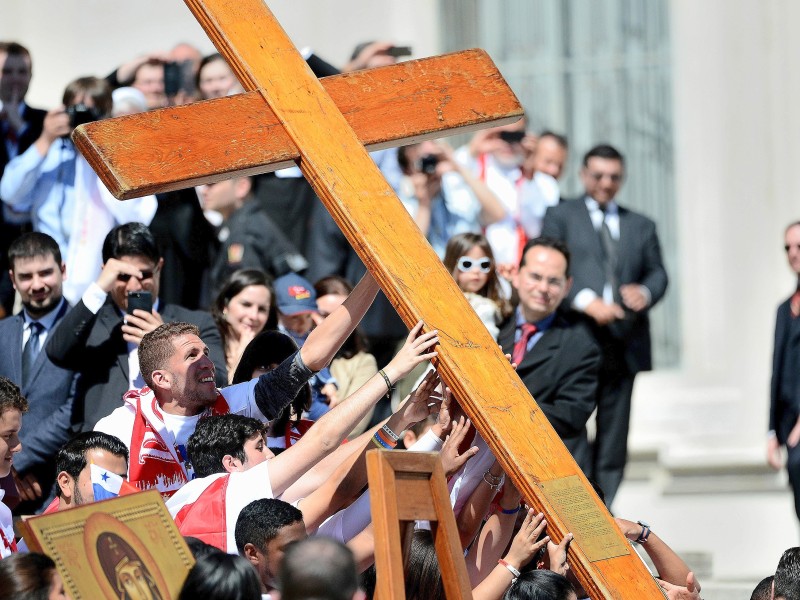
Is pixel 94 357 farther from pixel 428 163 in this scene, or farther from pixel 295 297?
pixel 428 163

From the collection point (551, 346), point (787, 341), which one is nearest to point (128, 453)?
point (551, 346)

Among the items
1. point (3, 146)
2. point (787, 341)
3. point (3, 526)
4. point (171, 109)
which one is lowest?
point (787, 341)

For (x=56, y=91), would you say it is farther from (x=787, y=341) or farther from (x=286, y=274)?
(x=787, y=341)

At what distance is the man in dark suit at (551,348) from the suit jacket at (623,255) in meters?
0.98

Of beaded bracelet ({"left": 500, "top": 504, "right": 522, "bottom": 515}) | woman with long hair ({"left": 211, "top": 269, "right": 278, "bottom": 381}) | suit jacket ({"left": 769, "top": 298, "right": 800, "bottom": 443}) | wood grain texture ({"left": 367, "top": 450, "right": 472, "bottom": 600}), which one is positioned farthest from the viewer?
suit jacket ({"left": 769, "top": 298, "right": 800, "bottom": 443})

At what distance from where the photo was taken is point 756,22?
12.0m

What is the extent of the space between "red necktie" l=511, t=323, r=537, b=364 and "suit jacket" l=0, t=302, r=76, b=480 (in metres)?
2.02

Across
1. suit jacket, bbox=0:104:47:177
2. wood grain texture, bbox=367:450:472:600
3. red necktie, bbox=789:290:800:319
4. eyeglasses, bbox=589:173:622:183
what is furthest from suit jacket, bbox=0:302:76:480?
red necktie, bbox=789:290:800:319

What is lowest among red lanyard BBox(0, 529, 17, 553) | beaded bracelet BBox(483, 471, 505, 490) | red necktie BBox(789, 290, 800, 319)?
red necktie BBox(789, 290, 800, 319)

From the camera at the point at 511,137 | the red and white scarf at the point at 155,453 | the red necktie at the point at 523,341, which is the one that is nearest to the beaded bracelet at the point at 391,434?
the red and white scarf at the point at 155,453

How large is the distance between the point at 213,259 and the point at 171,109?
13.6ft

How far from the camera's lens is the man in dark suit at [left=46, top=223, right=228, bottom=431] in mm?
7414

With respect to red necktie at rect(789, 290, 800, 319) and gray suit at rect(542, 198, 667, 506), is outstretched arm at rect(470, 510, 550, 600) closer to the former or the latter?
gray suit at rect(542, 198, 667, 506)

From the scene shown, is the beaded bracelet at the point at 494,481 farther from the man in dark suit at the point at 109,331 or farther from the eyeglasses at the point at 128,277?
the eyeglasses at the point at 128,277
